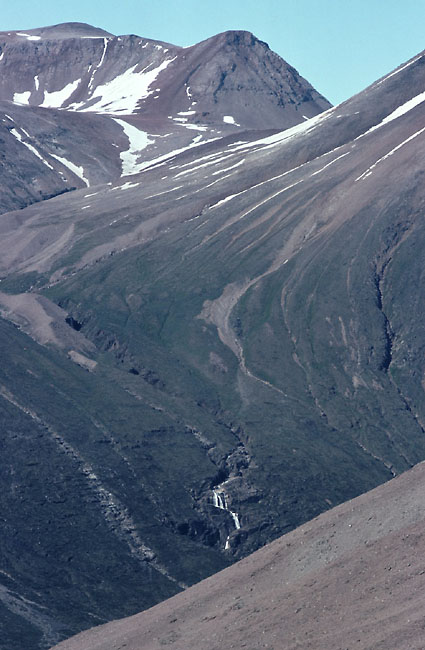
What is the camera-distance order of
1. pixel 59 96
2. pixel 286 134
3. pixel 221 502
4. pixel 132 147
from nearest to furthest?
pixel 221 502
pixel 286 134
pixel 132 147
pixel 59 96

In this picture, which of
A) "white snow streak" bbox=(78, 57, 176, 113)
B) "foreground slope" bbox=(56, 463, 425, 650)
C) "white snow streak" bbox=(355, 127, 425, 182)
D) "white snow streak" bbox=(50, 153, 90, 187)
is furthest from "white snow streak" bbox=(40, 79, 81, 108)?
"foreground slope" bbox=(56, 463, 425, 650)

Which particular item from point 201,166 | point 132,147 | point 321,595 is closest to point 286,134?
point 201,166

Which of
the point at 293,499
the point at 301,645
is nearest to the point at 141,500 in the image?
the point at 293,499

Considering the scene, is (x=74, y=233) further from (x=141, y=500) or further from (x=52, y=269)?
(x=141, y=500)

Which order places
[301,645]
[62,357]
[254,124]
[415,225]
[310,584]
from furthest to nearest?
[254,124] < [415,225] < [62,357] < [310,584] < [301,645]

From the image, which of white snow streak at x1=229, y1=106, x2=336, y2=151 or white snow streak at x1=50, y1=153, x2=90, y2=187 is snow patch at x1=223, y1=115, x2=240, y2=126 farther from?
white snow streak at x1=229, y1=106, x2=336, y2=151

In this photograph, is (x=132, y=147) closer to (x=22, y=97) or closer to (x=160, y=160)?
(x=160, y=160)
